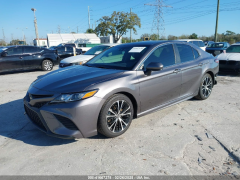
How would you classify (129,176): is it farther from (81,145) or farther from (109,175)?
(81,145)

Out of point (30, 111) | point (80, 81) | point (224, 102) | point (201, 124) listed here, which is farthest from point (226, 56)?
point (30, 111)

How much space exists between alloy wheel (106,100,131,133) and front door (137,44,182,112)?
36 centimetres

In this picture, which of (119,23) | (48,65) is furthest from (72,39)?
(48,65)

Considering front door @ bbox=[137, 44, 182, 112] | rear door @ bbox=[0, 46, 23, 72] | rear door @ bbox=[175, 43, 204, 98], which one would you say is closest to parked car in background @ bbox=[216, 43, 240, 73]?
rear door @ bbox=[175, 43, 204, 98]

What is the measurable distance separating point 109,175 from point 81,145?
0.86 meters

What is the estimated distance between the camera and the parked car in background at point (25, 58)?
9.70m

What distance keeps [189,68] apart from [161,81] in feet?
3.39

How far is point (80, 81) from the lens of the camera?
9.87 feet

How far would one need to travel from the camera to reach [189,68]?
427 cm

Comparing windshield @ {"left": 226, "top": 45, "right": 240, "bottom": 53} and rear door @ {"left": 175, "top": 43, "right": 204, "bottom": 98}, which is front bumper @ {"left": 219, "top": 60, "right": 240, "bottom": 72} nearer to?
windshield @ {"left": 226, "top": 45, "right": 240, "bottom": 53}

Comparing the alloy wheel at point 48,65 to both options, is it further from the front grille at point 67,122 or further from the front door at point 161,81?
the front grille at point 67,122

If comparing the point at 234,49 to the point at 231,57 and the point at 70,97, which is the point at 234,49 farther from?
the point at 70,97

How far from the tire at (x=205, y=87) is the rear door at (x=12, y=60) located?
9163 mm

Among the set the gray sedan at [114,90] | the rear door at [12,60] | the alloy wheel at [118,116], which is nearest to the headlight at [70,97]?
the gray sedan at [114,90]
